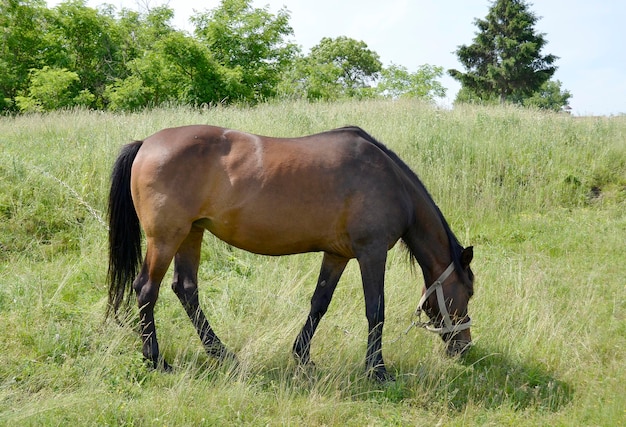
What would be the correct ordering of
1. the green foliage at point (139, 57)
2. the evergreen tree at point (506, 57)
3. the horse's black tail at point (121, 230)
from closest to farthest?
the horse's black tail at point (121, 230)
the green foliage at point (139, 57)
the evergreen tree at point (506, 57)

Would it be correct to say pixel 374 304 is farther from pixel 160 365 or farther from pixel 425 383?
pixel 160 365

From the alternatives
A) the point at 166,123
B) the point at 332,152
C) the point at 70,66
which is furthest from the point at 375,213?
the point at 70,66

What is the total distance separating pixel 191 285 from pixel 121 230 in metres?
0.75

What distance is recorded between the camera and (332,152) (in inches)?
173

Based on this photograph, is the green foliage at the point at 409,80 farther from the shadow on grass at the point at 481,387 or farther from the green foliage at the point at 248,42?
the shadow on grass at the point at 481,387

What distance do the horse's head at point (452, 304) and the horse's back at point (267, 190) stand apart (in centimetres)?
63

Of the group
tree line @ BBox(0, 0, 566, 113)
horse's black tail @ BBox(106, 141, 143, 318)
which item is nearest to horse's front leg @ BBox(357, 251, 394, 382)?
horse's black tail @ BBox(106, 141, 143, 318)

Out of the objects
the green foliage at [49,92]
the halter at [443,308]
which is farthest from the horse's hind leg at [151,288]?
the green foliage at [49,92]

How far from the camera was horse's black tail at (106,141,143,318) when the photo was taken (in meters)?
4.48

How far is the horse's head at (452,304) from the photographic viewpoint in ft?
15.1

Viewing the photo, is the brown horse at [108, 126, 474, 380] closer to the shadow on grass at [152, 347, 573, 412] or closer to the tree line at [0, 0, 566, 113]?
the shadow on grass at [152, 347, 573, 412]

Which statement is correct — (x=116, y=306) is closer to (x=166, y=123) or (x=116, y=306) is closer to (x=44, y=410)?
(x=44, y=410)

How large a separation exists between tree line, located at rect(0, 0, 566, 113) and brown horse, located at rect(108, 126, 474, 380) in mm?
13696

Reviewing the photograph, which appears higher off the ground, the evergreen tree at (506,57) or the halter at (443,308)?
the evergreen tree at (506,57)
